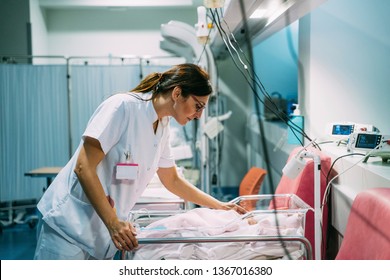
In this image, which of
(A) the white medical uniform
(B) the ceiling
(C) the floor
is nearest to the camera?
(A) the white medical uniform

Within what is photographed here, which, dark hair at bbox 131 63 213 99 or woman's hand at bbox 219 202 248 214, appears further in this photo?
woman's hand at bbox 219 202 248 214

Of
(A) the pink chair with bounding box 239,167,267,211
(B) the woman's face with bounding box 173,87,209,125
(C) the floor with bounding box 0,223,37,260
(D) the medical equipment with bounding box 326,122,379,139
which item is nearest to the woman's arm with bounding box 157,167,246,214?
(B) the woman's face with bounding box 173,87,209,125

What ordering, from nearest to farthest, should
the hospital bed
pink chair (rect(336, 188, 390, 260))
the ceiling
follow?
pink chair (rect(336, 188, 390, 260)), the hospital bed, the ceiling

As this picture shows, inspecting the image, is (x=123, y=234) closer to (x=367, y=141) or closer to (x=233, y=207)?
(x=233, y=207)

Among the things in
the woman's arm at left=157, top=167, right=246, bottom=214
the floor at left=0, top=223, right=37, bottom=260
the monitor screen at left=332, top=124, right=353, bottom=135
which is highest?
the monitor screen at left=332, top=124, right=353, bottom=135

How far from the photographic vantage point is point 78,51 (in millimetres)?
5914

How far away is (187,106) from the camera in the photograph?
1.54m

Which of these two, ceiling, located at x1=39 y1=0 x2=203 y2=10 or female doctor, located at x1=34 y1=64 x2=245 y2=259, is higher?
ceiling, located at x1=39 y1=0 x2=203 y2=10

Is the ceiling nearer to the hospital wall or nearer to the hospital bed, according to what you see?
the hospital wall

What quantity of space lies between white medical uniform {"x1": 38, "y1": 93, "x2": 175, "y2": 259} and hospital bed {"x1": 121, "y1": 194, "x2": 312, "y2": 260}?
0.16 m

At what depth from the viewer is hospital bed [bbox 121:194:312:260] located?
1411 mm

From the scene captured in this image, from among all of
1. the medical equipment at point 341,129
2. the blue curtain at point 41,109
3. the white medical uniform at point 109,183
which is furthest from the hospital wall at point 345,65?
the blue curtain at point 41,109

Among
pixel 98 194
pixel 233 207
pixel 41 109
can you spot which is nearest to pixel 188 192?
pixel 233 207
